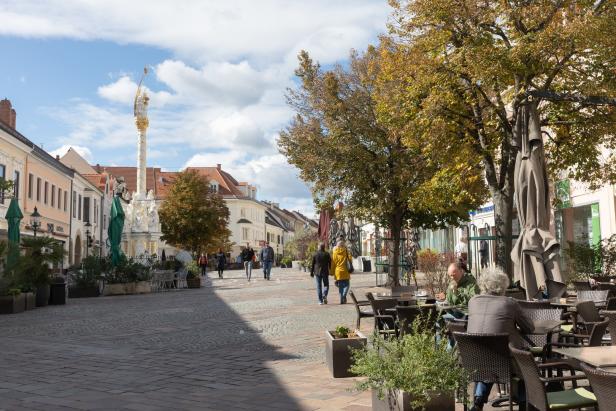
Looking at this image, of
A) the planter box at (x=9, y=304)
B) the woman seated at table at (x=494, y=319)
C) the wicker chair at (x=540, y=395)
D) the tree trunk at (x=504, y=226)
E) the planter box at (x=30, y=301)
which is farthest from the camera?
the planter box at (x=30, y=301)

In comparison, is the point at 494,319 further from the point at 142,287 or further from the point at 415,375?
the point at 142,287

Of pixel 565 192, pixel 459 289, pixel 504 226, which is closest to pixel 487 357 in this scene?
pixel 459 289

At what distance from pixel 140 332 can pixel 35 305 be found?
27.5 ft

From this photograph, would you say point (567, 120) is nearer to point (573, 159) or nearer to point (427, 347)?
point (573, 159)

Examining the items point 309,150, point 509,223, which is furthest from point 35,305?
point 509,223

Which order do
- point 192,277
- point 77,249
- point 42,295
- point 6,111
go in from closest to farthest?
point 42,295, point 192,277, point 6,111, point 77,249

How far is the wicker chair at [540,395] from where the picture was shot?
4.34 meters

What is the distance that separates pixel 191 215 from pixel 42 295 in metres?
43.2

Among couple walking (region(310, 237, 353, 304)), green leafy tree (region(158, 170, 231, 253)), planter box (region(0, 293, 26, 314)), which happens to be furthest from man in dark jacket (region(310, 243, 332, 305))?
green leafy tree (region(158, 170, 231, 253))

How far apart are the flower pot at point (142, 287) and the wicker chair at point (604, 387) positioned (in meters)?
24.6

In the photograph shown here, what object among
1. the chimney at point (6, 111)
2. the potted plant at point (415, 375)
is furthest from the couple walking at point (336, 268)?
the chimney at point (6, 111)

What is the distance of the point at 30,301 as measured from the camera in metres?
18.9

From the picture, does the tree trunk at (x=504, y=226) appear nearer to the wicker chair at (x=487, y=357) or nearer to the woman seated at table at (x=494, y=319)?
the woman seated at table at (x=494, y=319)

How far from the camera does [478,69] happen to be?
13.0 m
